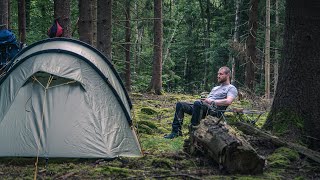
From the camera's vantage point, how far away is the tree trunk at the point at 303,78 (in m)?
6.25

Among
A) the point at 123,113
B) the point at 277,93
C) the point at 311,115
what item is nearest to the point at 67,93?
the point at 123,113

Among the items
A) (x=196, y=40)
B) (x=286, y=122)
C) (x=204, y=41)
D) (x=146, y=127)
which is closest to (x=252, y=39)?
(x=146, y=127)

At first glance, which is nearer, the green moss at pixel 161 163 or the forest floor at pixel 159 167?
the forest floor at pixel 159 167

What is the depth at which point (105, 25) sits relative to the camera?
34.9 feet

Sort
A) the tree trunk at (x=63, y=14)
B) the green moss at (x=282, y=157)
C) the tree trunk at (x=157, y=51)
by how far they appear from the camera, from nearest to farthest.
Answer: the green moss at (x=282, y=157), the tree trunk at (x=63, y=14), the tree trunk at (x=157, y=51)

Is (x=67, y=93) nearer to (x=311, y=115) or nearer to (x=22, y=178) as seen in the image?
(x=22, y=178)

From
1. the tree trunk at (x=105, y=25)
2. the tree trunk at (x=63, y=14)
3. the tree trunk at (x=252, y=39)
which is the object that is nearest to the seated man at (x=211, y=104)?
the tree trunk at (x=63, y=14)

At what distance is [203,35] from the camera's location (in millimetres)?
35094

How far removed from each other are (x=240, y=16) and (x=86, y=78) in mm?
21559

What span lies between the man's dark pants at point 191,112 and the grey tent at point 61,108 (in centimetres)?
144

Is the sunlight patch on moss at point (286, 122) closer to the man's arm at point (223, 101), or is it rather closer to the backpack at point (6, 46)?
the man's arm at point (223, 101)

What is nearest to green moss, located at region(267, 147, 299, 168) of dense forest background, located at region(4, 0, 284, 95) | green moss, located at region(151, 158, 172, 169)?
green moss, located at region(151, 158, 172, 169)

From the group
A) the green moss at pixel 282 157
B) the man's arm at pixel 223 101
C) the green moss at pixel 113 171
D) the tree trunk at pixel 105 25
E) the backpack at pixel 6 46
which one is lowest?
the green moss at pixel 113 171

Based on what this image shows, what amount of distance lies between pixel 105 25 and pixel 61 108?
4.97 meters
